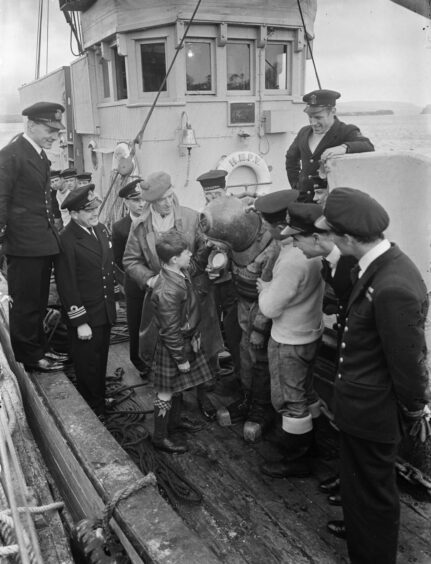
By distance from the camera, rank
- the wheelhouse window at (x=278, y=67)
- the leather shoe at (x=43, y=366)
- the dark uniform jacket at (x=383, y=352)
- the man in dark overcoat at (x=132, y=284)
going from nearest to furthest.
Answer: the dark uniform jacket at (x=383, y=352) → the leather shoe at (x=43, y=366) → the man in dark overcoat at (x=132, y=284) → the wheelhouse window at (x=278, y=67)

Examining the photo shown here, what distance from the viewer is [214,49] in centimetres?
775

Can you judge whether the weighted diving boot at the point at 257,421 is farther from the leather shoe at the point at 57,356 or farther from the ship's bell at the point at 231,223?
the leather shoe at the point at 57,356

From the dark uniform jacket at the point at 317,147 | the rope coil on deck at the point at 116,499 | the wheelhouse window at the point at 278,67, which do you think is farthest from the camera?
the wheelhouse window at the point at 278,67

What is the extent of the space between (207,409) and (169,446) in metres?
0.56

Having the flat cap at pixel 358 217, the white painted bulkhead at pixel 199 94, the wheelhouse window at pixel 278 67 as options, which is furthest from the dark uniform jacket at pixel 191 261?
the wheelhouse window at pixel 278 67

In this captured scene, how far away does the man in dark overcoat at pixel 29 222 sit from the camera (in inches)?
143

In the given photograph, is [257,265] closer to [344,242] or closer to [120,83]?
[344,242]

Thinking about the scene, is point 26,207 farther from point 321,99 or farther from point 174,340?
point 321,99

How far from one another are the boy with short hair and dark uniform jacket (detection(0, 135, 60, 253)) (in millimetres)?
888

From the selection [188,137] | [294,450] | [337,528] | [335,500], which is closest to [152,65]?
[188,137]

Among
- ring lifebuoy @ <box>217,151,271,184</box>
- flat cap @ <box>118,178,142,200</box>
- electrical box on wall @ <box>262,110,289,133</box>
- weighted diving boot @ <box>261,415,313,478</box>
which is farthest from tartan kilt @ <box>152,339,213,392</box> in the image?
electrical box on wall @ <box>262,110,289,133</box>

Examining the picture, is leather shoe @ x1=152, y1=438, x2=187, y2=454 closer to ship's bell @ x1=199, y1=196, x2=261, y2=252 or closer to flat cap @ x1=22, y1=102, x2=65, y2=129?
ship's bell @ x1=199, y1=196, x2=261, y2=252

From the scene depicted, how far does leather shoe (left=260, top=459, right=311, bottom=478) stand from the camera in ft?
10.6


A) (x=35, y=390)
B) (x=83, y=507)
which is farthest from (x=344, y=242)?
(x=35, y=390)
